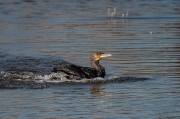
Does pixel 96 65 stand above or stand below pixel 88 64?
above

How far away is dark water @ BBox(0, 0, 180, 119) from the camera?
1286 cm

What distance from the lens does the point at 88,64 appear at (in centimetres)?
1902

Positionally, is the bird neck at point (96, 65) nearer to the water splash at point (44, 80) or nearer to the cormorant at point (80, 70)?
the cormorant at point (80, 70)

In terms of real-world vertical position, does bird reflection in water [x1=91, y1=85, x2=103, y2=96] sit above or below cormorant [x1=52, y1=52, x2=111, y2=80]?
below

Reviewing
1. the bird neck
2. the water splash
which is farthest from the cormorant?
the water splash

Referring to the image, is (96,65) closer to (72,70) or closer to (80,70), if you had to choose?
(80,70)

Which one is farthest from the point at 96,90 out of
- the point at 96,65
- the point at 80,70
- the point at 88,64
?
the point at 88,64

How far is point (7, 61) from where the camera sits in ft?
62.7

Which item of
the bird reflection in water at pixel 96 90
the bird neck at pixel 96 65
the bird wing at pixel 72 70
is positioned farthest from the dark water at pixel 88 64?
the bird neck at pixel 96 65

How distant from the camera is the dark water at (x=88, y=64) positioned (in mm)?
12859

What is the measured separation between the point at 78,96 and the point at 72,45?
804 centimetres

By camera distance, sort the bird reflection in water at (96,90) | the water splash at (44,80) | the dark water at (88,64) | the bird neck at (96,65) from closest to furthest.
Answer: the dark water at (88,64), the bird reflection in water at (96,90), the water splash at (44,80), the bird neck at (96,65)

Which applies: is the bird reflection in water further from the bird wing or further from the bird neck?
the bird neck

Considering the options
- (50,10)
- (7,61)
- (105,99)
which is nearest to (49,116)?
(105,99)
